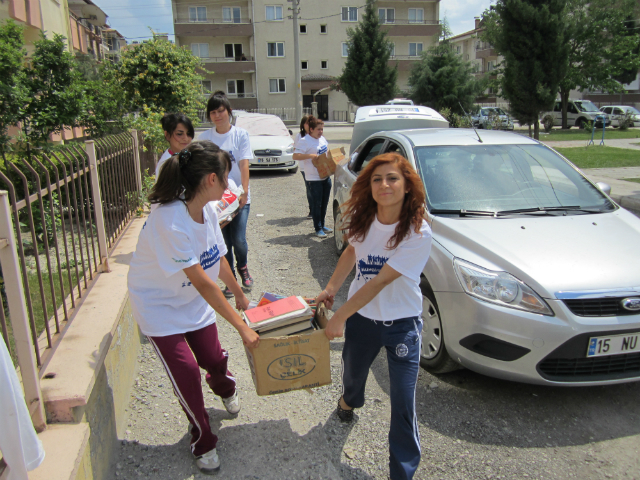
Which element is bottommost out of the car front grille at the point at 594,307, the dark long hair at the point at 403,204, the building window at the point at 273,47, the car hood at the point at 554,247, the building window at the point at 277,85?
the car front grille at the point at 594,307

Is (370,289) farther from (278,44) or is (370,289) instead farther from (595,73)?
(278,44)

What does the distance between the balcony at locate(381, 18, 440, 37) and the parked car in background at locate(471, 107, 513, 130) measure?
17.5 m

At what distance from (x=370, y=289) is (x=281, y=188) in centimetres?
930

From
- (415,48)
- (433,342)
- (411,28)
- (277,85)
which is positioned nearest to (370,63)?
(277,85)

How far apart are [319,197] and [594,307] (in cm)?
466

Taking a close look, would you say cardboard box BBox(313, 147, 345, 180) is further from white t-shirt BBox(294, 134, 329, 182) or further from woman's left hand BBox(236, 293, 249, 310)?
woman's left hand BBox(236, 293, 249, 310)

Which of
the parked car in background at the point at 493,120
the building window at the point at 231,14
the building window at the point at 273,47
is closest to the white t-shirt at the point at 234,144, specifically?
the parked car in background at the point at 493,120

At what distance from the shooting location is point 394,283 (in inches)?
98.4

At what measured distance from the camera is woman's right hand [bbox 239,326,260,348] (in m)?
2.48

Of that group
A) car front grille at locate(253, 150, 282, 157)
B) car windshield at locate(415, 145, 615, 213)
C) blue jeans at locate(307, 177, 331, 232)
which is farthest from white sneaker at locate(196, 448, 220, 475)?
car front grille at locate(253, 150, 282, 157)

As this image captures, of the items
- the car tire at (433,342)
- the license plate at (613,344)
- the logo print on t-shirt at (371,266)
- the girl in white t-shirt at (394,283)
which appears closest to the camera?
the girl in white t-shirt at (394,283)

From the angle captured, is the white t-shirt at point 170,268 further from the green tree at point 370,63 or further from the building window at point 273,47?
the building window at point 273,47

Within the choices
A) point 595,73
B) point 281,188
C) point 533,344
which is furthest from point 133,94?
point 595,73

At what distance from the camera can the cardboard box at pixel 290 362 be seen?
2.58m
